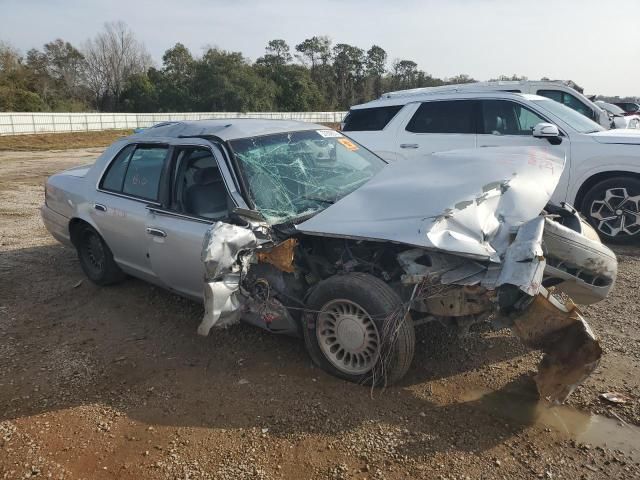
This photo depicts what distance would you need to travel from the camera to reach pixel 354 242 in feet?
10.7

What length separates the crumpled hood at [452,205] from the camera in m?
2.71

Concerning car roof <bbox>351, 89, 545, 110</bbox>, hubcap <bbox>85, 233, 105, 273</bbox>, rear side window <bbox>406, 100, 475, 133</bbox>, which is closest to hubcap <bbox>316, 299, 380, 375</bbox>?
hubcap <bbox>85, 233, 105, 273</bbox>

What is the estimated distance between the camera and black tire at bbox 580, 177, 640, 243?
5.64 m

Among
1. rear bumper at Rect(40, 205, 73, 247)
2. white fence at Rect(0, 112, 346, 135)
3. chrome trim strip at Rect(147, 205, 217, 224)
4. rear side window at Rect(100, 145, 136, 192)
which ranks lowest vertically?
white fence at Rect(0, 112, 346, 135)

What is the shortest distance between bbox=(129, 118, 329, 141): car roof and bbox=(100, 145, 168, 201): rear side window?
0.16 m

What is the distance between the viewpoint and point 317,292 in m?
3.13

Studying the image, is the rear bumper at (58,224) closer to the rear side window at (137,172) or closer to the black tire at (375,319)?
the rear side window at (137,172)

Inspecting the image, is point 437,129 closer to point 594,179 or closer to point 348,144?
point 594,179

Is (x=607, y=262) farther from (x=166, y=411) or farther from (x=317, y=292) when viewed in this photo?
(x=166, y=411)

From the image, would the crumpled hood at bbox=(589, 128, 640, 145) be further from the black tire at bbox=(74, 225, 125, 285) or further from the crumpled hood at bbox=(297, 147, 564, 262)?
the black tire at bbox=(74, 225, 125, 285)

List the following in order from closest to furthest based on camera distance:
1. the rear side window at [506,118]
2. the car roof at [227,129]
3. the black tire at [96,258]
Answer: the car roof at [227,129] → the black tire at [96,258] → the rear side window at [506,118]

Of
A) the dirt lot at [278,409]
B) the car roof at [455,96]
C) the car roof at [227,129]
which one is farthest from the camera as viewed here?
the car roof at [455,96]

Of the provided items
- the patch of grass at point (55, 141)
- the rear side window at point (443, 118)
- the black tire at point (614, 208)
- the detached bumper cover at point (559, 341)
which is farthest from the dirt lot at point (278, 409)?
the patch of grass at point (55, 141)

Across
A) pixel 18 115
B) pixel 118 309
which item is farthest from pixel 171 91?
pixel 118 309
